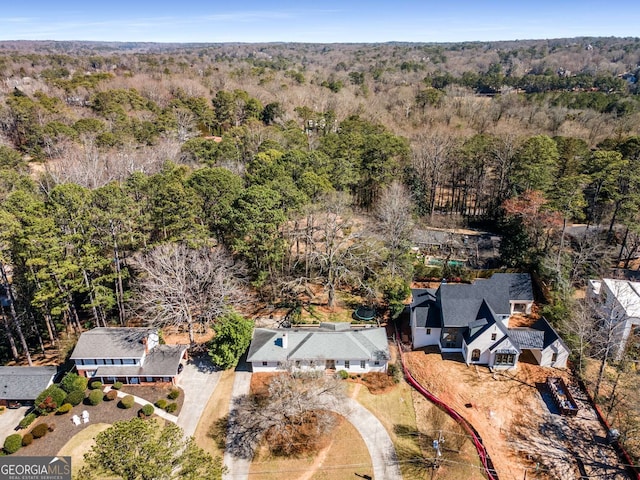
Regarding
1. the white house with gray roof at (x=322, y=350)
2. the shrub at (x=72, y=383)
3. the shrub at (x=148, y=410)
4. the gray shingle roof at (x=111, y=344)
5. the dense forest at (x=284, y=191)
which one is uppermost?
the dense forest at (x=284, y=191)

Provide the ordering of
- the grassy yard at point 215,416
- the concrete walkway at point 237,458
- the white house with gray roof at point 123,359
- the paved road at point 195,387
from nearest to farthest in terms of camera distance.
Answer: the concrete walkway at point 237,458 < the grassy yard at point 215,416 < the paved road at point 195,387 < the white house with gray roof at point 123,359

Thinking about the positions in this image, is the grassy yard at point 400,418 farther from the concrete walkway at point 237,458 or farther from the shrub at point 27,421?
the shrub at point 27,421

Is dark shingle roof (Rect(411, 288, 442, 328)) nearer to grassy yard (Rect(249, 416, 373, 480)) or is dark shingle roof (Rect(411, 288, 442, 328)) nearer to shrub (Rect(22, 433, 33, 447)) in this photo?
grassy yard (Rect(249, 416, 373, 480))

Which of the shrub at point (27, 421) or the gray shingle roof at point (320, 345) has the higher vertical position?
the gray shingle roof at point (320, 345)

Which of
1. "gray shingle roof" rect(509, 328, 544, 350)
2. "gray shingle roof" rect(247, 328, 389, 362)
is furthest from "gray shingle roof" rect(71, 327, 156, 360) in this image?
"gray shingle roof" rect(509, 328, 544, 350)

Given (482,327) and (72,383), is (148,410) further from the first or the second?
(482,327)

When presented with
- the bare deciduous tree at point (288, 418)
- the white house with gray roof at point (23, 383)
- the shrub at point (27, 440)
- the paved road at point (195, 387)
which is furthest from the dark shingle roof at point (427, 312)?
the white house with gray roof at point (23, 383)

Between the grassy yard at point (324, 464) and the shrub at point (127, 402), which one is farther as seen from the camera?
the shrub at point (127, 402)

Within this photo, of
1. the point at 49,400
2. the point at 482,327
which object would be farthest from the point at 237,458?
the point at 482,327
